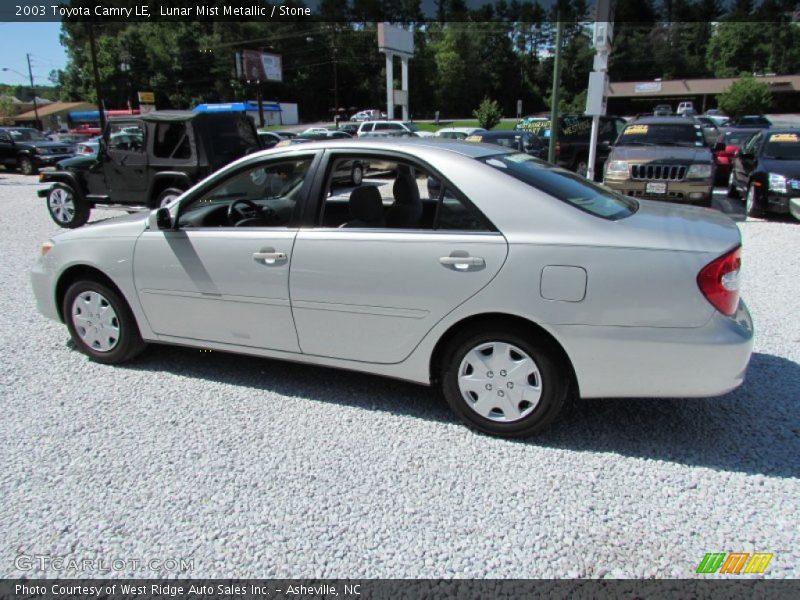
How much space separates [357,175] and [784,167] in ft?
29.4

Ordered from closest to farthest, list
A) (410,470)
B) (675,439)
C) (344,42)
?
(410,470)
(675,439)
(344,42)

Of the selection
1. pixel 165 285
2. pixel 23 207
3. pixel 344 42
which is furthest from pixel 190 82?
pixel 165 285

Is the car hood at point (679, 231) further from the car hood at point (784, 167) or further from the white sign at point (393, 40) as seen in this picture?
the white sign at point (393, 40)

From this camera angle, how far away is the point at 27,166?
21172mm

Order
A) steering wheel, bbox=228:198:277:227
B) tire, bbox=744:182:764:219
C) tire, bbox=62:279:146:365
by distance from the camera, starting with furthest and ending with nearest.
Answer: tire, bbox=744:182:764:219 → tire, bbox=62:279:146:365 → steering wheel, bbox=228:198:277:227

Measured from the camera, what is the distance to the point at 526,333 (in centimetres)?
291

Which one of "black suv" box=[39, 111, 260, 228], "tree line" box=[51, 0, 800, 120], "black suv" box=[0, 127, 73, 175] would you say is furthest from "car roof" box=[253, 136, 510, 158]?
"tree line" box=[51, 0, 800, 120]

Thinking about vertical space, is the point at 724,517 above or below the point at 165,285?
below

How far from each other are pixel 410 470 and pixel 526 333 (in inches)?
36.5

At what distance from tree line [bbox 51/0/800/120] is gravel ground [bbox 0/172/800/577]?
87.2 meters

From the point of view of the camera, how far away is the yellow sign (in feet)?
36.6

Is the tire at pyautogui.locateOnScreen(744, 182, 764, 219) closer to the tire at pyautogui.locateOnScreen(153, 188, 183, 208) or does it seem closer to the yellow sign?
the yellow sign

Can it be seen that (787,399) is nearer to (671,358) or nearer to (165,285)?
(671,358)

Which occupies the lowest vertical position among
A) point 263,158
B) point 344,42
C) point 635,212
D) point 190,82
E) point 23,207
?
point 23,207
